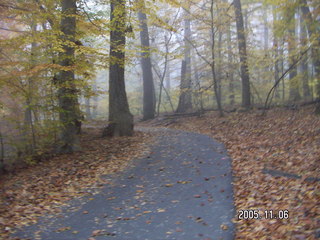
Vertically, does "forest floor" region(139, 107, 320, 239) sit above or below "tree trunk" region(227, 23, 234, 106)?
below

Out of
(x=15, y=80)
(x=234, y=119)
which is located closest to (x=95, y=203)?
(x=15, y=80)

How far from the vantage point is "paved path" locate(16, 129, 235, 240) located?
493cm

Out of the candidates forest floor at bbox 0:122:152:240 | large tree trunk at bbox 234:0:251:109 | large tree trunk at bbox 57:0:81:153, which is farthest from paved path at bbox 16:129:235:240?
large tree trunk at bbox 234:0:251:109

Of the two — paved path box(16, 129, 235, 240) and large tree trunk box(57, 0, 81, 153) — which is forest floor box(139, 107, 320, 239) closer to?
paved path box(16, 129, 235, 240)

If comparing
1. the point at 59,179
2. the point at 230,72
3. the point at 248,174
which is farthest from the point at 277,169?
the point at 230,72

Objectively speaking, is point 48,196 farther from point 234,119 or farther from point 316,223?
point 234,119

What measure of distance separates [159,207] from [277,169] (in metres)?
3.03

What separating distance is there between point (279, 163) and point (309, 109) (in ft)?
22.5

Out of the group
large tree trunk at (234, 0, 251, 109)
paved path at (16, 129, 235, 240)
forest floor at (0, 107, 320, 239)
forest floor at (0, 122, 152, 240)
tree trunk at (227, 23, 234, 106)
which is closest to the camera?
forest floor at (0, 107, 320, 239)

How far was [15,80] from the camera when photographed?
30.1 ft

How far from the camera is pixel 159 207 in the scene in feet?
19.4

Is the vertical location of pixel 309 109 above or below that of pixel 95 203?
above

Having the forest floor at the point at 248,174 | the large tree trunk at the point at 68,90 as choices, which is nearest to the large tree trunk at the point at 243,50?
the forest floor at the point at 248,174

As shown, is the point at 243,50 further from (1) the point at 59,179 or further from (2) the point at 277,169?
(1) the point at 59,179
